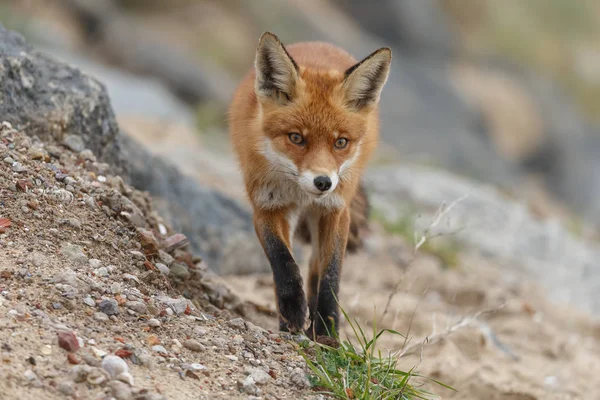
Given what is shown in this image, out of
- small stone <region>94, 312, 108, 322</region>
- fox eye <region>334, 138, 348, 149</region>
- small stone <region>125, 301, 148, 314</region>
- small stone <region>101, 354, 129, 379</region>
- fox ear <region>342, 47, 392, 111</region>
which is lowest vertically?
small stone <region>101, 354, 129, 379</region>

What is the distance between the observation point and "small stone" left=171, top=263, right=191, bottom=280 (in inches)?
168

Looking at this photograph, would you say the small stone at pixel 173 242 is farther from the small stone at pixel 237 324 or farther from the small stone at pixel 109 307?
the small stone at pixel 109 307

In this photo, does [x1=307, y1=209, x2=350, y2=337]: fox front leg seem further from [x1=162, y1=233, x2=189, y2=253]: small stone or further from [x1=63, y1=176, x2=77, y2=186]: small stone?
[x1=63, y1=176, x2=77, y2=186]: small stone

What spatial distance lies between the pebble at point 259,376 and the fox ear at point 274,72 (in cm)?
173

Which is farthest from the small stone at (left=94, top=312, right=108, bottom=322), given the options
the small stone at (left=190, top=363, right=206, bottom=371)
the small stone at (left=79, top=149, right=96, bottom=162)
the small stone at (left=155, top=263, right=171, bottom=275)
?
the small stone at (left=79, top=149, right=96, bottom=162)

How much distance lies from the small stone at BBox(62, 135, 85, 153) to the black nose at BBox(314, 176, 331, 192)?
171 cm

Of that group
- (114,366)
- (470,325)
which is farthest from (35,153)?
(470,325)

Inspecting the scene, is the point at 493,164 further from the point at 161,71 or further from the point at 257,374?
the point at 257,374

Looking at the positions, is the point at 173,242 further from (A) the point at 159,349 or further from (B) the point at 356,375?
(B) the point at 356,375

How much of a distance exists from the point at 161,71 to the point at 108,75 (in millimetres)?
2764

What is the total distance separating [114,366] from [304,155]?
172cm

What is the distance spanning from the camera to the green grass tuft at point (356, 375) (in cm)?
335

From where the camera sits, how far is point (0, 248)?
3350mm

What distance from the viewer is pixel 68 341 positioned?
9.48 ft
